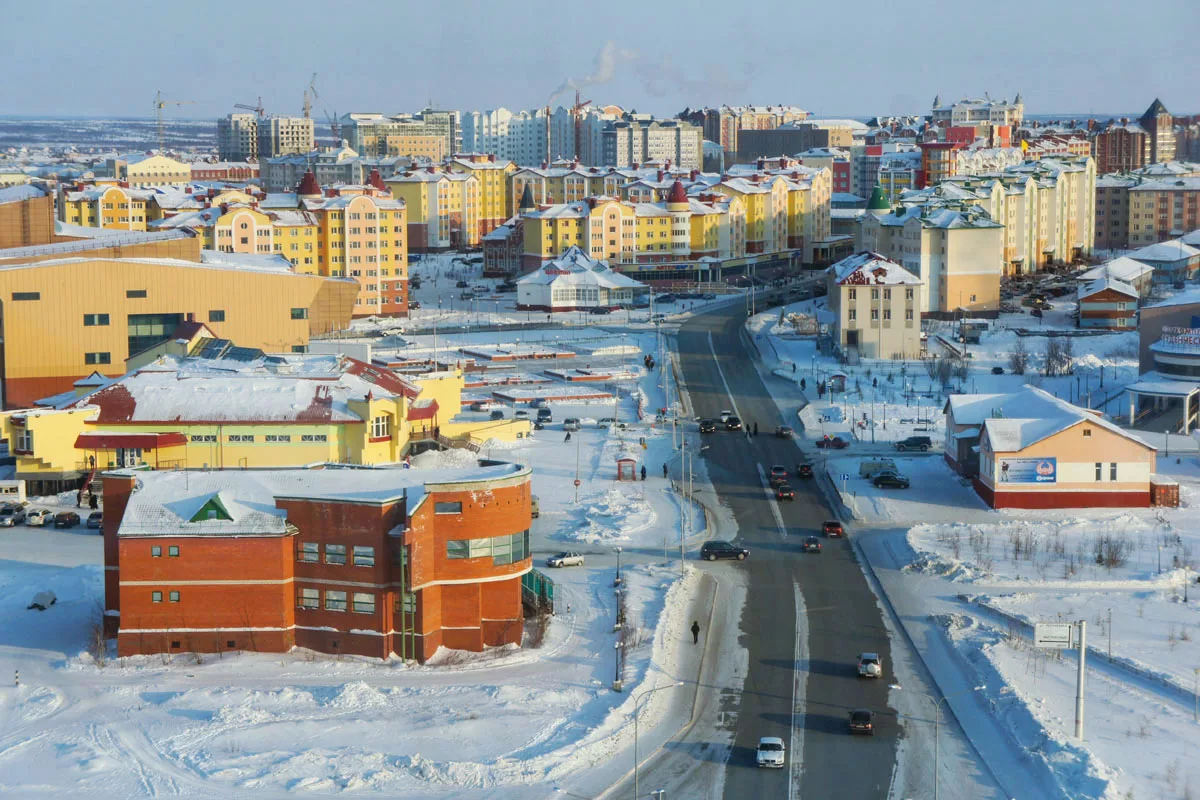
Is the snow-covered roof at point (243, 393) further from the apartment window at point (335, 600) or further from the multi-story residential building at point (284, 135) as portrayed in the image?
the multi-story residential building at point (284, 135)

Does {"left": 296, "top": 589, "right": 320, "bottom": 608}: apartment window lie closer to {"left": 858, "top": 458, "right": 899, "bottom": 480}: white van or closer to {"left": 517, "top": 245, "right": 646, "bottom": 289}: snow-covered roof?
{"left": 858, "top": 458, "right": 899, "bottom": 480}: white van

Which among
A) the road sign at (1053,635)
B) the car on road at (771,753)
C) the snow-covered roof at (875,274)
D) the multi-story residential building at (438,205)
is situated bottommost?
the car on road at (771,753)

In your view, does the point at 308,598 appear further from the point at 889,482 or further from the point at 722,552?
the point at 889,482

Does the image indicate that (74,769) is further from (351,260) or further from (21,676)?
(351,260)

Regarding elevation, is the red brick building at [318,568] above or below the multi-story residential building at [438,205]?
below

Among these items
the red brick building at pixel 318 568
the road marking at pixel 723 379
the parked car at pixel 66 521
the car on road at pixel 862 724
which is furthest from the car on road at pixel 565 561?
the road marking at pixel 723 379

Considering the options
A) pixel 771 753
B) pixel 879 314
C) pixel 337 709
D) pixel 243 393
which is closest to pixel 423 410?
pixel 243 393

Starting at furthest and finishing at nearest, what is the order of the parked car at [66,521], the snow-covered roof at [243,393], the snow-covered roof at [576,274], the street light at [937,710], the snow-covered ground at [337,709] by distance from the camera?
the snow-covered roof at [576,274]
the snow-covered roof at [243,393]
the parked car at [66,521]
the street light at [937,710]
the snow-covered ground at [337,709]
